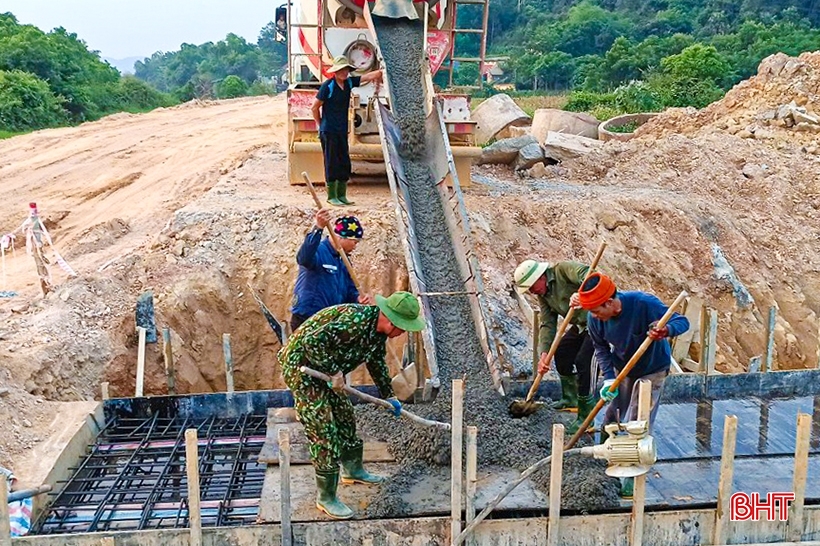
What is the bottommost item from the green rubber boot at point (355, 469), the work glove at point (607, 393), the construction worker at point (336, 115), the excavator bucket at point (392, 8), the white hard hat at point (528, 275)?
the green rubber boot at point (355, 469)

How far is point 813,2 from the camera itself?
35.5 m

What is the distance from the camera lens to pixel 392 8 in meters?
9.14

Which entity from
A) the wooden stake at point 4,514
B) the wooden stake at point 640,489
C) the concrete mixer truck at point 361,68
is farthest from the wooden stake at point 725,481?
the concrete mixer truck at point 361,68

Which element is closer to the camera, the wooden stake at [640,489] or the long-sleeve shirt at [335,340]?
the wooden stake at [640,489]

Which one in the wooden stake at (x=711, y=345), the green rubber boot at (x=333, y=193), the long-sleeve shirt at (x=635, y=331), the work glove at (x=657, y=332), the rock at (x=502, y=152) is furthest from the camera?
the rock at (x=502, y=152)

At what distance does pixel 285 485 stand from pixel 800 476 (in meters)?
2.54

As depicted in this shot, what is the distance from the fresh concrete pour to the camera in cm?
446

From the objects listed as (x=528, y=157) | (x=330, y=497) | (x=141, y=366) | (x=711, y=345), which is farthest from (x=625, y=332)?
(x=528, y=157)

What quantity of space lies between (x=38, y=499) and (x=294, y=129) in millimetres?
5764

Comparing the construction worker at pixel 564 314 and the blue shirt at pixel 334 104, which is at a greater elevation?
the blue shirt at pixel 334 104

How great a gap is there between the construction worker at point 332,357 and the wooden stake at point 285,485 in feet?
1.00

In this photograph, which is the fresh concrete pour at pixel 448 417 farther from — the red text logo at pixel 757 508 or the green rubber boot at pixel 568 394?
the red text logo at pixel 757 508

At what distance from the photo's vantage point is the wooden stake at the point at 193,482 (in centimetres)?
375

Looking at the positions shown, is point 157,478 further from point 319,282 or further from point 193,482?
point 319,282
